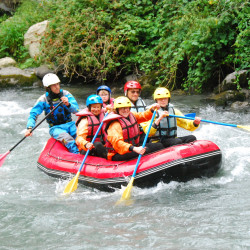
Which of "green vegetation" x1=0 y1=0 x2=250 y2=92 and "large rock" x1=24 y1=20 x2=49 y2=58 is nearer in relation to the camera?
"green vegetation" x1=0 y1=0 x2=250 y2=92

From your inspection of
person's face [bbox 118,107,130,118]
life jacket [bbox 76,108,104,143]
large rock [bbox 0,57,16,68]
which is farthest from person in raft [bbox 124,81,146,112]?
large rock [bbox 0,57,16,68]

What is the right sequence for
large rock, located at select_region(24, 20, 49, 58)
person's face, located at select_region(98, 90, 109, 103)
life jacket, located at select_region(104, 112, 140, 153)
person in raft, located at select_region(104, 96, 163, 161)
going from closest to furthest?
person in raft, located at select_region(104, 96, 163, 161), life jacket, located at select_region(104, 112, 140, 153), person's face, located at select_region(98, 90, 109, 103), large rock, located at select_region(24, 20, 49, 58)

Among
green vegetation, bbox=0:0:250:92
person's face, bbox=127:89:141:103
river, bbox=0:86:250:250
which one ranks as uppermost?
green vegetation, bbox=0:0:250:92

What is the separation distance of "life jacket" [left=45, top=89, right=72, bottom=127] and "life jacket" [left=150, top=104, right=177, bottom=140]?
1.54 m

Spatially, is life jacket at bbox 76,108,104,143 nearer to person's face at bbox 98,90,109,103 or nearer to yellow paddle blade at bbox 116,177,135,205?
person's face at bbox 98,90,109,103

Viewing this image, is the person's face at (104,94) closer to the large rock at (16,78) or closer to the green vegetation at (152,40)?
the green vegetation at (152,40)

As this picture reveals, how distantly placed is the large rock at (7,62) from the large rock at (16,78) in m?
0.62

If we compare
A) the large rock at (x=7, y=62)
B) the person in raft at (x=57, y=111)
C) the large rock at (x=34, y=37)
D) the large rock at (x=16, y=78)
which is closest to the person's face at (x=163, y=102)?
the person in raft at (x=57, y=111)

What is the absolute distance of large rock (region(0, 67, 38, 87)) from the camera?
11539 millimetres

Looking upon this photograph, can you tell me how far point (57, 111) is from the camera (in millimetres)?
6133

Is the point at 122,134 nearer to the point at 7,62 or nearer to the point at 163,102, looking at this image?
the point at 163,102

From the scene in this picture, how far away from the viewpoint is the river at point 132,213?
373cm

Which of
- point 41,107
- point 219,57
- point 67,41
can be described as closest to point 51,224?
point 41,107

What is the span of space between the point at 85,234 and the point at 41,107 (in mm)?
2703
